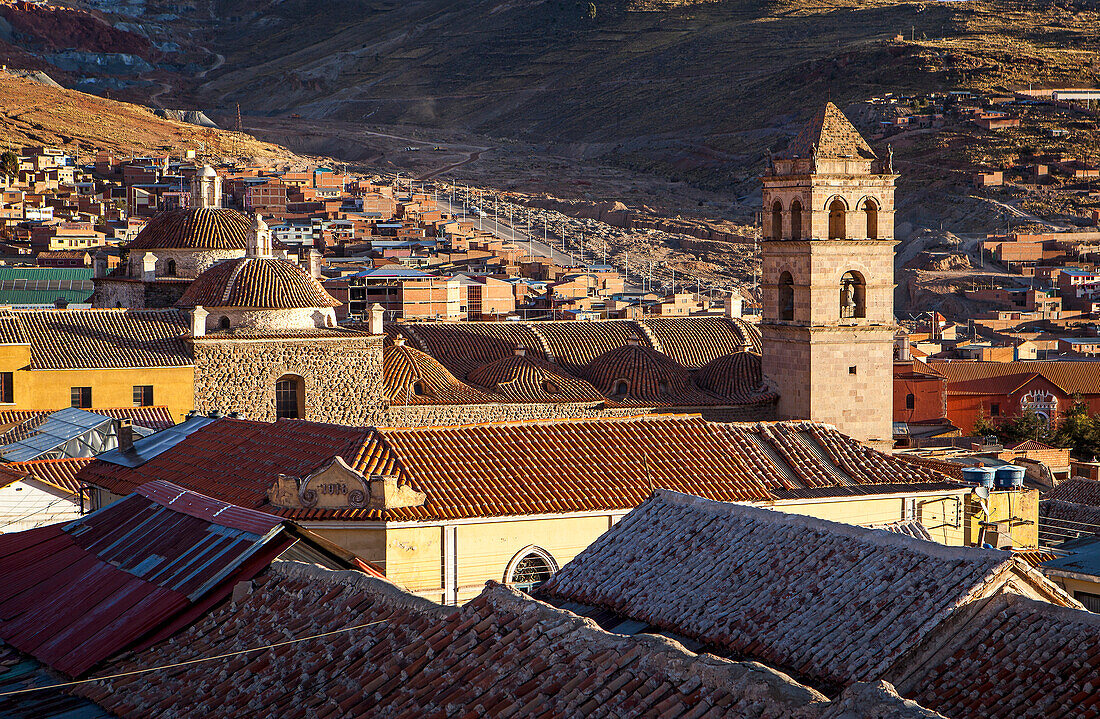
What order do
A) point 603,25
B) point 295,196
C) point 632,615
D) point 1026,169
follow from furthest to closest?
point 603,25 → point 1026,169 → point 295,196 → point 632,615

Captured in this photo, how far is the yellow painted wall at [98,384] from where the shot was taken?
2428cm

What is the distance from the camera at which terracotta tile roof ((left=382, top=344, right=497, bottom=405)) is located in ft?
86.9

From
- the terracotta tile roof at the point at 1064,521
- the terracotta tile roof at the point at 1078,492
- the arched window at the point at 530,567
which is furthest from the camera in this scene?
the terracotta tile roof at the point at 1078,492

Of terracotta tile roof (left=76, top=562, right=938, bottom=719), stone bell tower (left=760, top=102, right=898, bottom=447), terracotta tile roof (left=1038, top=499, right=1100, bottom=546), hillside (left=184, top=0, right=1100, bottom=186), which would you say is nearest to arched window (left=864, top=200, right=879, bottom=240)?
stone bell tower (left=760, top=102, right=898, bottom=447)

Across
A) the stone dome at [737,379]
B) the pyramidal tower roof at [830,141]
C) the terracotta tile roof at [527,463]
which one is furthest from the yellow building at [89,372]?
the pyramidal tower roof at [830,141]

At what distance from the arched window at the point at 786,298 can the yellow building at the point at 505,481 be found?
9100 mm

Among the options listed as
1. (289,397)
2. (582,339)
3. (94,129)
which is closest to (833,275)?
(582,339)

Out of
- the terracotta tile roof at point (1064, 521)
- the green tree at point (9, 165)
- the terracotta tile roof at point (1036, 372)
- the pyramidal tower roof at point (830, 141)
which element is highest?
the green tree at point (9, 165)

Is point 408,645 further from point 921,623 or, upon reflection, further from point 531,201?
point 531,201

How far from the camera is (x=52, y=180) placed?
81.4 metres

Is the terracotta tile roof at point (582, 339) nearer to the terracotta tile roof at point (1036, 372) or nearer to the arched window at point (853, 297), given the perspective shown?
the arched window at point (853, 297)

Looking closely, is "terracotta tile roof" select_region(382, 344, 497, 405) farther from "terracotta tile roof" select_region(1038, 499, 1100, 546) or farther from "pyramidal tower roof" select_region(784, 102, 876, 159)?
"terracotta tile roof" select_region(1038, 499, 1100, 546)

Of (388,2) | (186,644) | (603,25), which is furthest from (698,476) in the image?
(388,2)

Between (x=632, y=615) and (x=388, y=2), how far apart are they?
583 ft
